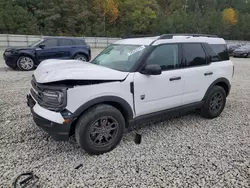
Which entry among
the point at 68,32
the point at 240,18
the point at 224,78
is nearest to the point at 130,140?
the point at 224,78

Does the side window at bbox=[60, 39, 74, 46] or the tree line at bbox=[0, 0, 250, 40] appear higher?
the tree line at bbox=[0, 0, 250, 40]

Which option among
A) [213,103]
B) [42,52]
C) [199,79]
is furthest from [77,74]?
[42,52]

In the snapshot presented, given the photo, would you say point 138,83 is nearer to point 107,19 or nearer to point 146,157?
point 146,157

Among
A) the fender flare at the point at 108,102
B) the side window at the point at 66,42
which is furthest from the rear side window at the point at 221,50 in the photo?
the side window at the point at 66,42

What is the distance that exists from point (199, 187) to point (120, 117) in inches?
51.8

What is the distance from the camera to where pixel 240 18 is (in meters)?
48.5

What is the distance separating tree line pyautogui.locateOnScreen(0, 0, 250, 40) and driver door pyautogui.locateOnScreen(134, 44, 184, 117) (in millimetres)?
28846

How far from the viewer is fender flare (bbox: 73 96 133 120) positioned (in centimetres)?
256

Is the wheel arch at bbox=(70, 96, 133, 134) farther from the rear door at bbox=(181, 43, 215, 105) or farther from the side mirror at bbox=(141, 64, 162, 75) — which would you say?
the rear door at bbox=(181, 43, 215, 105)

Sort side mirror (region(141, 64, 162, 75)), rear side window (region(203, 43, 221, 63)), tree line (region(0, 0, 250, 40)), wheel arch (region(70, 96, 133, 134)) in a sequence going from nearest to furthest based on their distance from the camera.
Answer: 1. wheel arch (region(70, 96, 133, 134))
2. side mirror (region(141, 64, 162, 75))
3. rear side window (region(203, 43, 221, 63))
4. tree line (region(0, 0, 250, 40))

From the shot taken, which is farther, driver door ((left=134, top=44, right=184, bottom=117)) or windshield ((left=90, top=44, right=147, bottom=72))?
windshield ((left=90, top=44, right=147, bottom=72))

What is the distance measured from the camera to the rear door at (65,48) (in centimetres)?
920

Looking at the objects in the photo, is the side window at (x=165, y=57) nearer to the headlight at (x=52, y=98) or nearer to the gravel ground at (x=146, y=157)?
the gravel ground at (x=146, y=157)

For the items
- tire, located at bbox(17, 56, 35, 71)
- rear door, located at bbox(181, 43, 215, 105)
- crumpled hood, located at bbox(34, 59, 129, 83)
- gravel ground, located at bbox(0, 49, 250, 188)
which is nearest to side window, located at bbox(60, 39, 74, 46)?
tire, located at bbox(17, 56, 35, 71)
